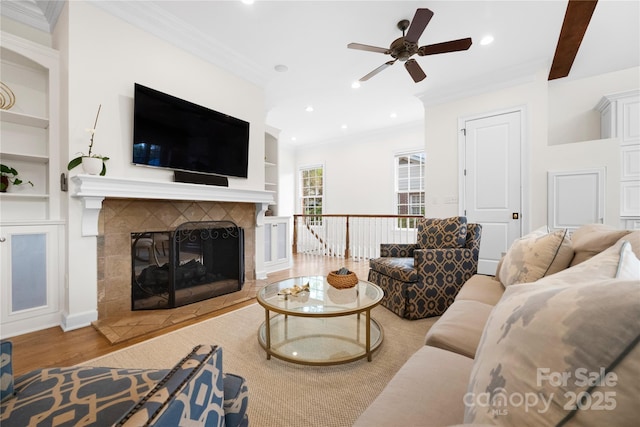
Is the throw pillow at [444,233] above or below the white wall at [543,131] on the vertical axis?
below

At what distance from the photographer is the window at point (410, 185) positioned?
571 cm

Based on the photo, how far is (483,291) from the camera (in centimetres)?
173

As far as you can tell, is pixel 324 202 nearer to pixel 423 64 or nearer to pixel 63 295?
pixel 423 64

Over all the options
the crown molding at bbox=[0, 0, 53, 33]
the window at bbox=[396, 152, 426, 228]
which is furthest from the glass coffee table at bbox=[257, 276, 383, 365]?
the window at bbox=[396, 152, 426, 228]

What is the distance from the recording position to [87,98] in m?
2.26

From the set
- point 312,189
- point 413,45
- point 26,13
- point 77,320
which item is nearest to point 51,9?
point 26,13

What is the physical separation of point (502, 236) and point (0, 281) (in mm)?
5318

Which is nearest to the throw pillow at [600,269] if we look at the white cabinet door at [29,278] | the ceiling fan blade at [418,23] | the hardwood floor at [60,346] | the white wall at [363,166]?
the ceiling fan blade at [418,23]

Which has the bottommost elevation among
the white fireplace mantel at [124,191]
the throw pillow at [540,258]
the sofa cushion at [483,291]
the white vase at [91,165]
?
the sofa cushion at [483,291]

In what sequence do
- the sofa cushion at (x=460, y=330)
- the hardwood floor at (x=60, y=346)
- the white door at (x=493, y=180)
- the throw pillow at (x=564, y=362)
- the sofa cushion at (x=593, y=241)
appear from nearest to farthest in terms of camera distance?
the throw pillow at (x=564, y=362), the sofa cushion at (x=460, y=330), the sofa cushion at (x=593, y=241), the hardwood floor at (x=60, y=346), the white door at (x=493, y=180)

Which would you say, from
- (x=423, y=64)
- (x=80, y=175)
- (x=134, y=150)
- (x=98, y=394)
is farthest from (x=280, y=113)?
(x=98, y=394)

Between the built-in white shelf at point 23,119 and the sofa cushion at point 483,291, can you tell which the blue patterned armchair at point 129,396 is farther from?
the built-in white shelf at point 23,119

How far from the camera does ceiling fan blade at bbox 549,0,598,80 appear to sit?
2.47 meters

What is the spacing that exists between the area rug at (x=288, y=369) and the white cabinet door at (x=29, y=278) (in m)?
0.96
